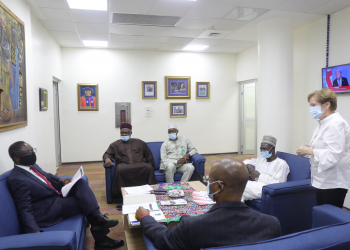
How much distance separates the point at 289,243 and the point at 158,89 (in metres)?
6.26

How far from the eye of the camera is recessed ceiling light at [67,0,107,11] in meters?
3.84

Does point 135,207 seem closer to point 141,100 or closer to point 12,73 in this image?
point 12,73

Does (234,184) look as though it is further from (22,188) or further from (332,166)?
(22,188)

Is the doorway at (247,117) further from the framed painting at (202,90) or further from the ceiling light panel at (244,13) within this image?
the ceiling light panel at (244,13)

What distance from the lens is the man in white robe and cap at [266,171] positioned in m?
2.90

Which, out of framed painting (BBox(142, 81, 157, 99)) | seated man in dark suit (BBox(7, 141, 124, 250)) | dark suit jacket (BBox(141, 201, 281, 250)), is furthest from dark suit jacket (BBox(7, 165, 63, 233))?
framed painting (BBox(142, 81, 157, 99))

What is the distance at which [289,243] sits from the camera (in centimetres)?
112

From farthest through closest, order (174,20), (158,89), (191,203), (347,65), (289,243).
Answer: (158,89) → (174,20) → (347,65) → (191,203) → (289,243)

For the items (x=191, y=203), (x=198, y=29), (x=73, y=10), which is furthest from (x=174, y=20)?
(x=191, y=203)

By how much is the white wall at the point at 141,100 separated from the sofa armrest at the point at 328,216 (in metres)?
5.38

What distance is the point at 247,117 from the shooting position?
7.71m

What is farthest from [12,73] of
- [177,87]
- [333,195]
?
[177,87]

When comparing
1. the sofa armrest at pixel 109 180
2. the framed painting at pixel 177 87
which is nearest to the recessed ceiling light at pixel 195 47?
the framed painting at pixel 177 87

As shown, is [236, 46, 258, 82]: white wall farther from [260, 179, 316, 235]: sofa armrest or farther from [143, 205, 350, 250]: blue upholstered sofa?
[143, 205, 350, 250]: blue upholstered sofa
